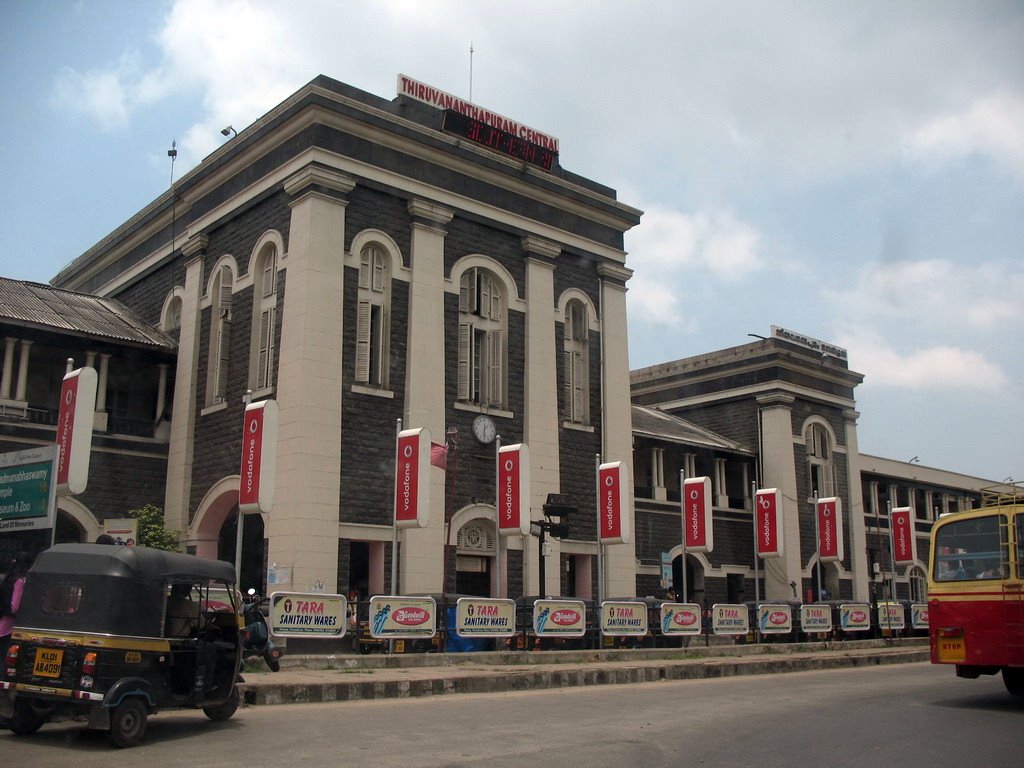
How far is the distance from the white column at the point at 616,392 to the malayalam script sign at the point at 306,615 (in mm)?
11835

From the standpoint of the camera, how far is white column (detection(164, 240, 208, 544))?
25859 mm

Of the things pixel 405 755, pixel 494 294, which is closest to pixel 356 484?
pixel 494 294

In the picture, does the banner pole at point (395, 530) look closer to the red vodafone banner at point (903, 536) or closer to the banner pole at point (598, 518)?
the banner pole at point (598, 518)

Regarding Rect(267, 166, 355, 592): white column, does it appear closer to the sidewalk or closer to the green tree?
the green tree

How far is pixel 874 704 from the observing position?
46.5 feet

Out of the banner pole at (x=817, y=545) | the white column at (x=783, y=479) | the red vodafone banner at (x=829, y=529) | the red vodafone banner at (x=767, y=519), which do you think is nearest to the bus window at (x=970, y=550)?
the red vodafone banner at (x=767, y=519)

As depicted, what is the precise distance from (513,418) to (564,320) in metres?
3.61

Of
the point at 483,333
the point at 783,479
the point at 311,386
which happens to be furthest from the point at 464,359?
the point at 783,479

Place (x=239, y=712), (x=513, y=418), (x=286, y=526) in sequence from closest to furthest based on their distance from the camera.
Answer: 1. (x=239, y=712)
2. (x=286, y=526)
3. (x=513, y=418)

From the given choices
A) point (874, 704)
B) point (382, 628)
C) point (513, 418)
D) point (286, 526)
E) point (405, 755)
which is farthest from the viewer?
point (513, 418)

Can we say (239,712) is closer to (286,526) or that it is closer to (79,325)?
(286,526)

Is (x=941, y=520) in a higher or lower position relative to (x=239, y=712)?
higher

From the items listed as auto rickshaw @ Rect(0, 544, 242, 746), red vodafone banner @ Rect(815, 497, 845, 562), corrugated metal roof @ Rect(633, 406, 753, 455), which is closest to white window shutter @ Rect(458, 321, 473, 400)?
corrugated metal roof @ Rect(633, 406, 753, 455)

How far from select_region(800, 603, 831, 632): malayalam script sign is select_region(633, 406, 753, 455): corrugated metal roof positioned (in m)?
8.41
